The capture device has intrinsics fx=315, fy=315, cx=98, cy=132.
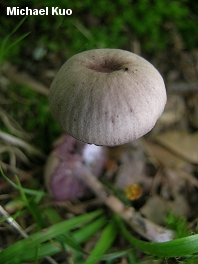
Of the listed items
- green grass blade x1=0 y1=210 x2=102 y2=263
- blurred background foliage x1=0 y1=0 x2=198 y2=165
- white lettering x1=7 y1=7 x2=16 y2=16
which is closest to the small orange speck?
green grass blade x1=0 y1=210 x2=102 y2=263

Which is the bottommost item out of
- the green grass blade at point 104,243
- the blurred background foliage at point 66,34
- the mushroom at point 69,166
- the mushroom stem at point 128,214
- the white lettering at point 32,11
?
the green grass blade at point 104,243

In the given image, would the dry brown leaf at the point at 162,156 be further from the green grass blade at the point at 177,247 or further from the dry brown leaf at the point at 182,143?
the green grass blade at the point at 177,247

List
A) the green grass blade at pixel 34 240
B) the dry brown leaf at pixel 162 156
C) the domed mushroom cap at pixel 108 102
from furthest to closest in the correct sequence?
the dry brown leaf at pixel 162 156 → the green grass blade at pixel 34 240 → the domed mushroom cap at pixel 108 102

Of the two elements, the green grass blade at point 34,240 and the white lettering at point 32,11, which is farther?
the white lettering at point 32,11

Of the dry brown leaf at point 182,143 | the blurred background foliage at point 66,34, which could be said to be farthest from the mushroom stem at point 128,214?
the dry brown leaf at point 182,143

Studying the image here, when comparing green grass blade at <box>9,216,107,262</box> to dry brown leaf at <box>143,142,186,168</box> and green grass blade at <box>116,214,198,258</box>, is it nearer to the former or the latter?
green grass blade at <box>116,214,198,258</box>

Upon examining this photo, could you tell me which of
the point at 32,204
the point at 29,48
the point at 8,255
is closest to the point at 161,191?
the point at 32,204

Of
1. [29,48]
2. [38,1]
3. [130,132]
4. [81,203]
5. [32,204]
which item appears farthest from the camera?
[29,48]

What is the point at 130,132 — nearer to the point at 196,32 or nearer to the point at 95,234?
the point at 95,234
